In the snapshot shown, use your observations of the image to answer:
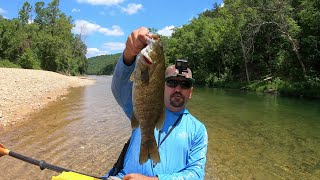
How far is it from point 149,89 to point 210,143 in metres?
9.86

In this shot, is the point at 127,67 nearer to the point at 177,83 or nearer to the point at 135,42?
the point at 135,42

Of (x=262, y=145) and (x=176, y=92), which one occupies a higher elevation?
(x=176, y=92)

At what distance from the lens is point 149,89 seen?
8.30 feet

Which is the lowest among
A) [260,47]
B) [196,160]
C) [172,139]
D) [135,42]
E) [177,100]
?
[196,160]

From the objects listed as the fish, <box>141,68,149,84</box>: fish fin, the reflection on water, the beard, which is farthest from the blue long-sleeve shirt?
the reflection on water

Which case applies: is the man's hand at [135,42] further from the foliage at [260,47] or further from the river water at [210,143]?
the foliage at [260,47]

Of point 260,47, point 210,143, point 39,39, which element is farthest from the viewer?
point 39,39

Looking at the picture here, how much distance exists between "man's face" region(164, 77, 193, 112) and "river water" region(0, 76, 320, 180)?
5215 millimetres

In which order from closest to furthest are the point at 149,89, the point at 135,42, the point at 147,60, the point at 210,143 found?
the point at 147,60 < the point at 149,89 < the point at 135,42 < the point at 210,143

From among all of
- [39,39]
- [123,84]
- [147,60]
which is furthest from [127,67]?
[39,39]

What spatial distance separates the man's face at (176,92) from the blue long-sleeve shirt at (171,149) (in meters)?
0.10

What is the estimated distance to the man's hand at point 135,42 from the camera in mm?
2602

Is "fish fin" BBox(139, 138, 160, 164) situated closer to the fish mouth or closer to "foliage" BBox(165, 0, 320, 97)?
the fish mouth

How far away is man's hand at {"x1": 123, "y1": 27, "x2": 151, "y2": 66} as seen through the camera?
8.54 ft
